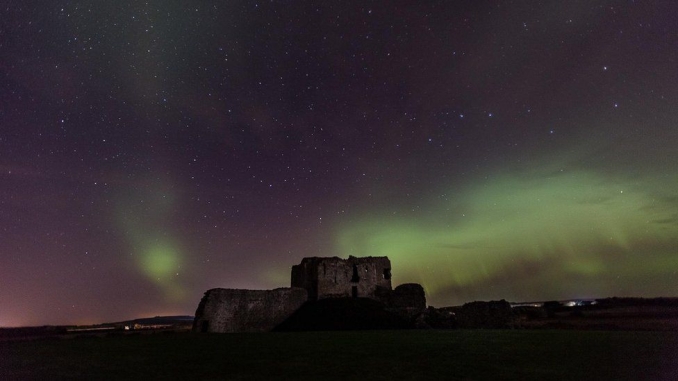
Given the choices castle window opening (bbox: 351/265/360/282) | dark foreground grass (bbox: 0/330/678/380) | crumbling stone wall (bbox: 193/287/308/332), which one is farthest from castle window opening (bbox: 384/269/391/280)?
dark foreground grass (bbox: 0/330/678/380)

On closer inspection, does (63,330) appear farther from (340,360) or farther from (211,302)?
(340,360)

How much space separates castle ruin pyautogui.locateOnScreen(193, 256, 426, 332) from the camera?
26828 mm

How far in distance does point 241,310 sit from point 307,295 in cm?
782

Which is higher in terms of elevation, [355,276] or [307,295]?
[355,276]

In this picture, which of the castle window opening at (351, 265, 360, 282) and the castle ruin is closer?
the castle ruin

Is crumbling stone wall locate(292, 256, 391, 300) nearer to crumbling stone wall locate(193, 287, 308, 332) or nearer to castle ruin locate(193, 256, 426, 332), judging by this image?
castle ruin locate(193, 256, 426, 332)

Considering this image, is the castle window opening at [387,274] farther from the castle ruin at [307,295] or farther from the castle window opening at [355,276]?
the castle window opening at [355,276]

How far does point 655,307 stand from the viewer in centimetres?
2833

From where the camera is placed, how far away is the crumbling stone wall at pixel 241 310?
2627 cm

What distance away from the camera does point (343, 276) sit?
41156 mm

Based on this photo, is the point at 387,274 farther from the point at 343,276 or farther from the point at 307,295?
the point at 307,295

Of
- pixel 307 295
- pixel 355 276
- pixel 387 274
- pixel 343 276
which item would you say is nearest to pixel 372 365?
pixel 307 295

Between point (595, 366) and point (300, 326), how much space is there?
75.9 feet

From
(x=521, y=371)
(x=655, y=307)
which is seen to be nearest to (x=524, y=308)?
(x=655, y=307)
